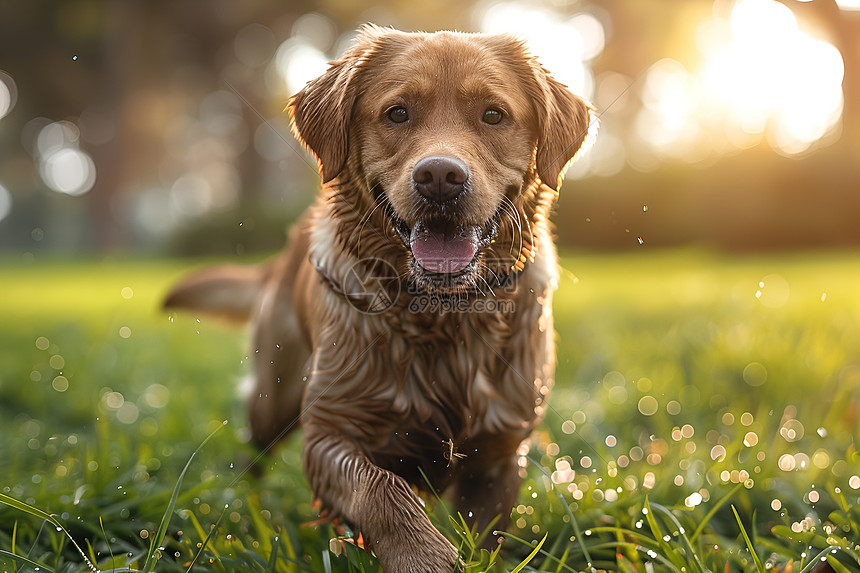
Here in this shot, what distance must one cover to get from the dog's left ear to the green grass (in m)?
0.45

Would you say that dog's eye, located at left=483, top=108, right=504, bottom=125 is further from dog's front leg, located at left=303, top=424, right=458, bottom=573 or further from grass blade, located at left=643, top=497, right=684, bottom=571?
grass blade, located at left=643, top=497, right=684, bottom=571

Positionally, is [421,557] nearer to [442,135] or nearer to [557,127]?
[442,135]

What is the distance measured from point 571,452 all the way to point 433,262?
160cm

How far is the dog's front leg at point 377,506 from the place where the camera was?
179cm

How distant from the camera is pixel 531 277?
2367mm

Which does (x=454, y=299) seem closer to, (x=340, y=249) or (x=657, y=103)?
(x=340, y=249)

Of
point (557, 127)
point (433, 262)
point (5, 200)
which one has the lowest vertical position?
point (5, 200)

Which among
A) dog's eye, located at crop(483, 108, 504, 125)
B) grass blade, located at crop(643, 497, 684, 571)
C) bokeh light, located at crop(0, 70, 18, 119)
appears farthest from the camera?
bokeh light, located at crop(0, 70, 18, 119)

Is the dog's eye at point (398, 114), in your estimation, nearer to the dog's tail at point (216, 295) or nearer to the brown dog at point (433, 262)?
the brown dog at point (433, 262)

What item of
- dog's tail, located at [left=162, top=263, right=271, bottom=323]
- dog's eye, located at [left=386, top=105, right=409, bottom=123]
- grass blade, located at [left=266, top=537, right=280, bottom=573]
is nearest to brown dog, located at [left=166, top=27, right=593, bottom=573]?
dog's eye, located at [left=386, top=105, right=409, bottom=123]

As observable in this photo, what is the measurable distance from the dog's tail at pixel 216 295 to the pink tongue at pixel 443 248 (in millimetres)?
1928

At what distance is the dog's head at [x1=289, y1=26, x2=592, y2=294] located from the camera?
81.6 inches

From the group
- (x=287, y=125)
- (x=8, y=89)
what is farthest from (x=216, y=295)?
(x=8, y=89)

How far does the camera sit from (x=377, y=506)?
1869 millimetres
